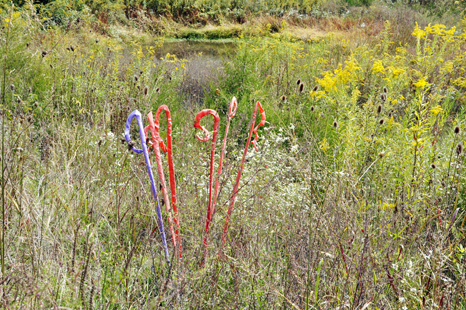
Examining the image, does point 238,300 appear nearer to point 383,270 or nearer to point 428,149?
point 383,270

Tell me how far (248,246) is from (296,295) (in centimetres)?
32

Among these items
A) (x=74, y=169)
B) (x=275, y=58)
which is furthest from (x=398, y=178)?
(x=275, y=58)

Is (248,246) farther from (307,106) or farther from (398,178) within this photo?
(307,106)

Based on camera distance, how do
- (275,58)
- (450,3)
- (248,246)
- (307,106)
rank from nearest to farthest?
(248,246)
(307,106)
(275,58)
(450,3)

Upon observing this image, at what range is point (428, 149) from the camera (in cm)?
223

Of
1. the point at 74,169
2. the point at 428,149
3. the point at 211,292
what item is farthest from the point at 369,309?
the point at 74,169

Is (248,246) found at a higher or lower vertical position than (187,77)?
higher

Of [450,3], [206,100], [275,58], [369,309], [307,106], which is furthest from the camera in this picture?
[450,3]

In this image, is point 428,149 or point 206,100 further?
point 206,100

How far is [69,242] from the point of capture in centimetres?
166

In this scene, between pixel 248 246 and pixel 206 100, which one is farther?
pixel 206 100

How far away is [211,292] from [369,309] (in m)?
0.59

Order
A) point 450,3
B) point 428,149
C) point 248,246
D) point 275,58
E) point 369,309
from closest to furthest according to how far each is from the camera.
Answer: point 369,309 → point 248,246 → point 428,149 → point 275,58 → point 450,3

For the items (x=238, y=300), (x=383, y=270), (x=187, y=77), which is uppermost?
(x=383, y=270)
